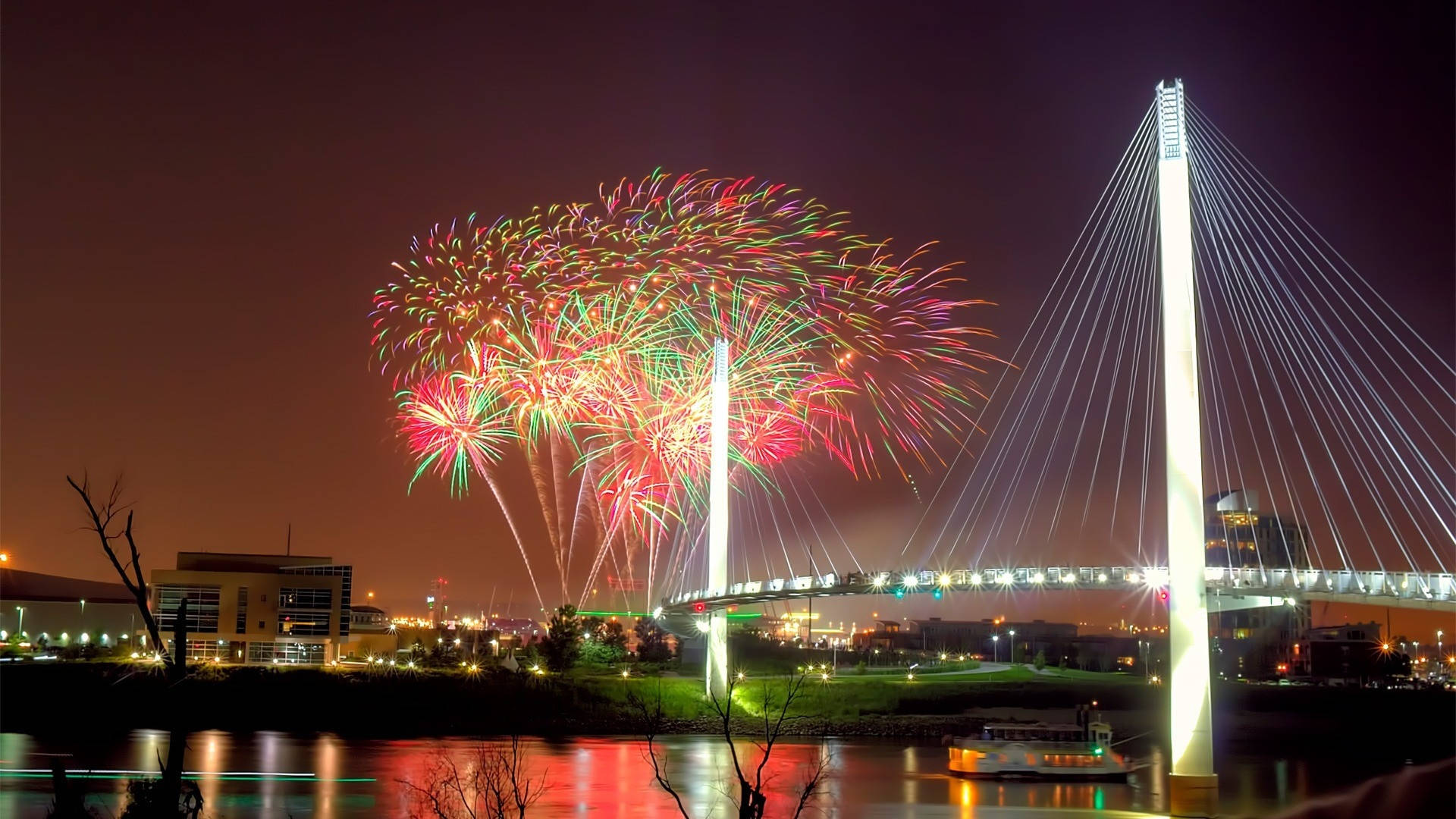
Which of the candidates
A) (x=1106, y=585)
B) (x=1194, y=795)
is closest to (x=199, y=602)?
(x=1106, y=585)

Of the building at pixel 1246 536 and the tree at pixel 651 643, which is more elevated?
the building at pixel 1246 536

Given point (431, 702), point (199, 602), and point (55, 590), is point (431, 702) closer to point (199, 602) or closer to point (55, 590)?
point (199, 602)

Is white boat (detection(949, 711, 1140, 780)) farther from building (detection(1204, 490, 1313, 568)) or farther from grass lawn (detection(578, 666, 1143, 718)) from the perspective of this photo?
building (detection(1204, 490, 1313, 568))

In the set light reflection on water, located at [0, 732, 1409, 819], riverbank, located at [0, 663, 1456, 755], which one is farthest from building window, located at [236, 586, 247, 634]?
light reflection on water, located at [0, 732, 1409, 819]

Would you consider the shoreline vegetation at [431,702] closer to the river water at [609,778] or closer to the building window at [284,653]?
the river water at [609,778]

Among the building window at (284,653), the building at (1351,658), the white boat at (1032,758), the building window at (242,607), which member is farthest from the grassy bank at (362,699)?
the building at (1351,658)
